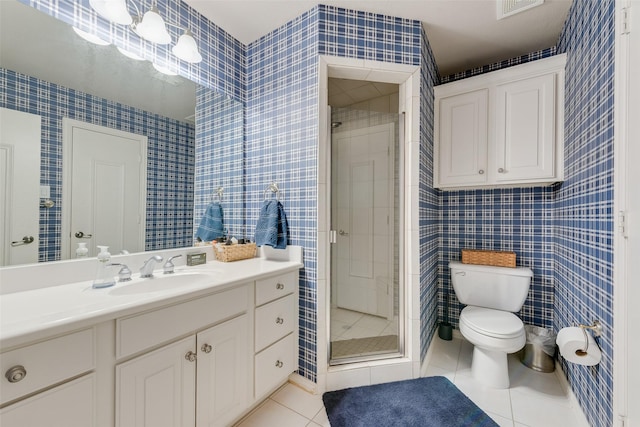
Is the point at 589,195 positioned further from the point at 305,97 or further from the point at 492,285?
the point at 305,97

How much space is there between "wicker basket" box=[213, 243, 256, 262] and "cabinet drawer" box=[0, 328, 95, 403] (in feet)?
3.09

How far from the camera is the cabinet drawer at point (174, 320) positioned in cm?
93

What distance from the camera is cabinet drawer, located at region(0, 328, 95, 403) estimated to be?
70 centimetres

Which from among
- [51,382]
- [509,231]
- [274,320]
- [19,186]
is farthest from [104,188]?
[509,231]

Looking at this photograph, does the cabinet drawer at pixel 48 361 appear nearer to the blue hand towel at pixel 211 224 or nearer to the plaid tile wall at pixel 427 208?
the blue hand towel at pixel 211 224

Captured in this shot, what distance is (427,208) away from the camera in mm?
2086

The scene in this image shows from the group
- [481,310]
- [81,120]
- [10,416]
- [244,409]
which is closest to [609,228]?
[481,310]

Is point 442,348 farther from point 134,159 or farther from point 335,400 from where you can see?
point 134,159

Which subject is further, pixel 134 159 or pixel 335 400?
pixel 335 400

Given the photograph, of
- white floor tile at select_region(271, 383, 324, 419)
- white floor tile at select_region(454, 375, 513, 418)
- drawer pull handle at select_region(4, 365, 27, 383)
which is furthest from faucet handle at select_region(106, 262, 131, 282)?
white floor tile at select_region(454, 375, 513, 418)

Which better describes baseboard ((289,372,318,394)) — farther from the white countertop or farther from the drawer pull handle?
the drawer pull handle

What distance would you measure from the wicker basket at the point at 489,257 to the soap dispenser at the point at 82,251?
2.52 m
